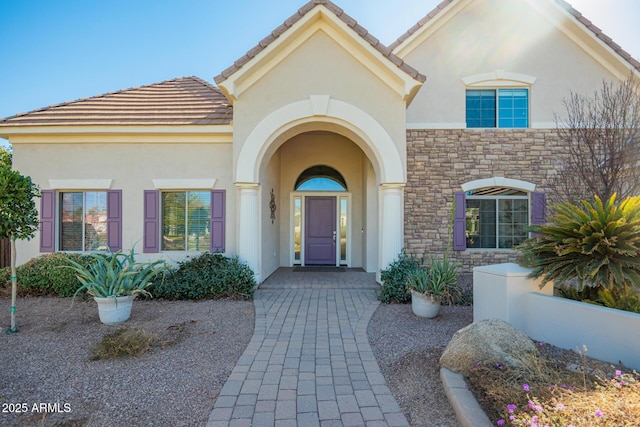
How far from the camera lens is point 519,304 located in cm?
457

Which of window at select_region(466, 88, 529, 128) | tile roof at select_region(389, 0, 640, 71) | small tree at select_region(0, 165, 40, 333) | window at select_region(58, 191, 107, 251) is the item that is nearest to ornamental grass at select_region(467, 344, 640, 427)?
small tree at select_region(0, 165, 40, 333)

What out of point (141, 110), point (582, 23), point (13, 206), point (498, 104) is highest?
point (582, 23)

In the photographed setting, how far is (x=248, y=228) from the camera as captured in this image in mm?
7785

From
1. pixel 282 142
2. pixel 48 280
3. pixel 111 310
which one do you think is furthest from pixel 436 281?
pixel 48 280

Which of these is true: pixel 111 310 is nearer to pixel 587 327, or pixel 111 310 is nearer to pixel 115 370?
pixel 115 370

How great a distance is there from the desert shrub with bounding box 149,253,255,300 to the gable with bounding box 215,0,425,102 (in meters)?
4.19

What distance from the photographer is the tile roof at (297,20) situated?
7359 mm

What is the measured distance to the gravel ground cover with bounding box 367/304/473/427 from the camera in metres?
3.05

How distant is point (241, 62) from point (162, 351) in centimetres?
620

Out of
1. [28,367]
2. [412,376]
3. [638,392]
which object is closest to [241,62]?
[28,367]

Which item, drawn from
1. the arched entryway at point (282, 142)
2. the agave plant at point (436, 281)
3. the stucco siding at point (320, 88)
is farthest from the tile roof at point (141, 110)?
the agave plant at point (436, 281)

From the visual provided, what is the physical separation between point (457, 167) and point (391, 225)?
3.02 metres

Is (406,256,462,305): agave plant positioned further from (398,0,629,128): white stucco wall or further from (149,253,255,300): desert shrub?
(398,0,629,128): white stucco wall

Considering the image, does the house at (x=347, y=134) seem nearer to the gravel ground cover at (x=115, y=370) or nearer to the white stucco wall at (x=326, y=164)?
the white stucco wall at (x=326, y=164)
